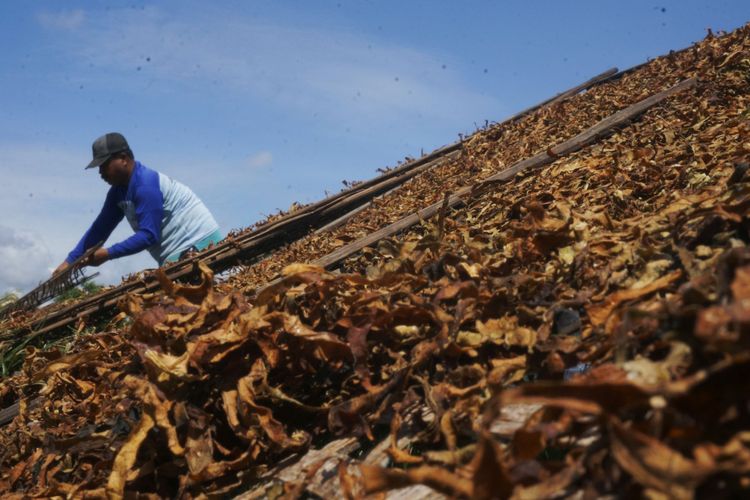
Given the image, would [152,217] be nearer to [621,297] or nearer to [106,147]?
[106,147]

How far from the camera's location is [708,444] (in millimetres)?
1056

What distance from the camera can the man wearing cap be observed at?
6762mm

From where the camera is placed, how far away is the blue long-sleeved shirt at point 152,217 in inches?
266

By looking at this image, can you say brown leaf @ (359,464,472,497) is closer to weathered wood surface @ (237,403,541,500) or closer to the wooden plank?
weathered wood surface @ (237,403,541,500)

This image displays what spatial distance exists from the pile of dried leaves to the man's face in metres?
4.25

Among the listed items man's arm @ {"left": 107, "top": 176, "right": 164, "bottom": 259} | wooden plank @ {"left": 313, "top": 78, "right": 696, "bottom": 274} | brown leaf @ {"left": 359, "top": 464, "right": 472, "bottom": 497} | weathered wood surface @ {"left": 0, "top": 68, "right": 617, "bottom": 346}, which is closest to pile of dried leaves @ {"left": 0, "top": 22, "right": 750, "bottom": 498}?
brown leaf @ {"left": 359, "top": 464, "right": 472, "bottom": 497}

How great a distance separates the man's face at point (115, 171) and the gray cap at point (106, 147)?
0.06 meters

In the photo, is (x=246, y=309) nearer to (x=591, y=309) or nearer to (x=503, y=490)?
(x=591, y=309)

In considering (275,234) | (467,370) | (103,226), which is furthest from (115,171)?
(467,370)

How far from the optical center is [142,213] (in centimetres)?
678

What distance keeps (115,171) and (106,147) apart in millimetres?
272

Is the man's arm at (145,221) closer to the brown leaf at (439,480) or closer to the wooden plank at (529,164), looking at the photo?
the wooden plank at (529,164)

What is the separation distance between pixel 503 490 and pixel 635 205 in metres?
2.06

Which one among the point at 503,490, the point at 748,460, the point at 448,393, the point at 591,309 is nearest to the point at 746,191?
the point at 591,309
